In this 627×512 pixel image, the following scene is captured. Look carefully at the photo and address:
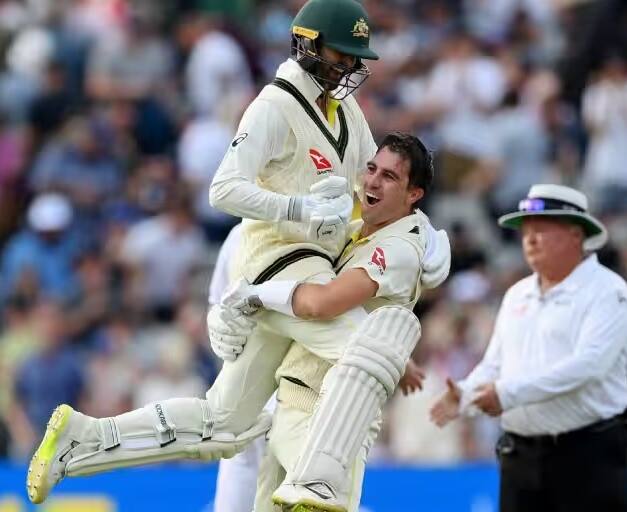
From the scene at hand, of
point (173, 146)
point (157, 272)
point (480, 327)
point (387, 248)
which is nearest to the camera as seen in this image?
point (387, 248)

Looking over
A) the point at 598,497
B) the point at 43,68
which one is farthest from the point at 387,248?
the point at 43,68

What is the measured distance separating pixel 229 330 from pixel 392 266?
0.66 meters

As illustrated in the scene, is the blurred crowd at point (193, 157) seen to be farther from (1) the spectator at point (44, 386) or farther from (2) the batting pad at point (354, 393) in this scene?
(2) the batting pad at point (354, 393)

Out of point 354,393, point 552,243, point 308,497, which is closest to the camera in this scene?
point 308,497

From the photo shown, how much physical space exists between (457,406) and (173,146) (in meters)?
5.22

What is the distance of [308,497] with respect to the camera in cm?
620

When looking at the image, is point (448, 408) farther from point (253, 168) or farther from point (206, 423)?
point (253, 168)

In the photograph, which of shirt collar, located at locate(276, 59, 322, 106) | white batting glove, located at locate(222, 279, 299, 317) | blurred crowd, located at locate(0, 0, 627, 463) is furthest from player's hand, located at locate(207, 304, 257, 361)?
blurred crowd, located at locate(0, 0, 627, 463)

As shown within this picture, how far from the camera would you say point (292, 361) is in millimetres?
6750

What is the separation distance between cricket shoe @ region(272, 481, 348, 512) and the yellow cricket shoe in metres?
0.84

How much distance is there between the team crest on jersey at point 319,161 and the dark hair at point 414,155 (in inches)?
9.1

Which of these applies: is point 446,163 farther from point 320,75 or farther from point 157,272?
point 320,75

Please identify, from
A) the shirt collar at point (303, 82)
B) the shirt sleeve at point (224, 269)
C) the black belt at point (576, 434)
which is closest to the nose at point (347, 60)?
the shirt collar at point (303, 82)

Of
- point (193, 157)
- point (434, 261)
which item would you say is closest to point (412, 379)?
point (434, 261)
